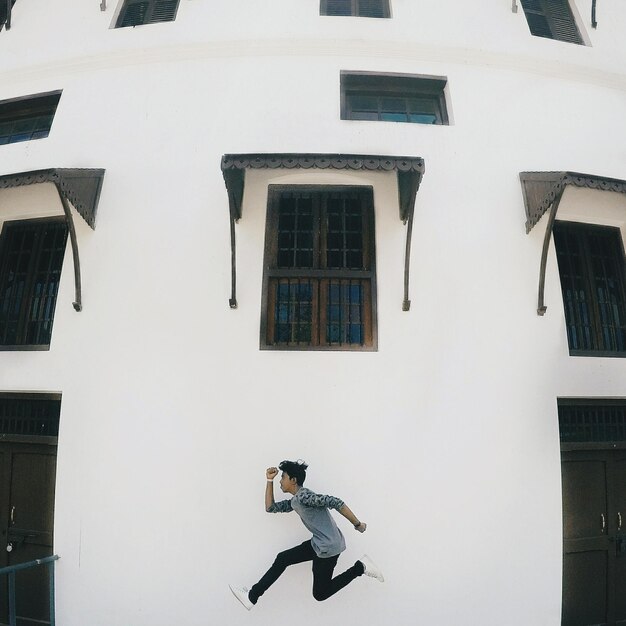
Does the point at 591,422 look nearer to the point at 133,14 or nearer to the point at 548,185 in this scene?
the point at 548,185

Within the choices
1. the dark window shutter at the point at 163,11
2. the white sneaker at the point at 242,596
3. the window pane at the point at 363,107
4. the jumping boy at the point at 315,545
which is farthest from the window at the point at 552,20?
the white sneaker at the point at 242,596

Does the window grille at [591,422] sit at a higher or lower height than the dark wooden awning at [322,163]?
lower

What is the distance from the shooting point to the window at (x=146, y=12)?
278 inches

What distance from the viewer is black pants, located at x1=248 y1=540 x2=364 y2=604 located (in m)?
4.04

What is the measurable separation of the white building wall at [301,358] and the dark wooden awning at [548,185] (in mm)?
203

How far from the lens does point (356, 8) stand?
6.95 metres

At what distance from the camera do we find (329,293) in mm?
5180

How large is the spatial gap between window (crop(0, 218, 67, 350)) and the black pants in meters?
3.83

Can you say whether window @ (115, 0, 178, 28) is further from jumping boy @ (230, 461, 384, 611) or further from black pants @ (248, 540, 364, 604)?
black pants @ (248, 540, 364, 604)

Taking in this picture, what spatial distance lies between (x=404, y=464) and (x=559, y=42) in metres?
6.77

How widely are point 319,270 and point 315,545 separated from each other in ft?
9.60

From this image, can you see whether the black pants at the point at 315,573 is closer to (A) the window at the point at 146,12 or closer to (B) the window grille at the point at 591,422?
(B) the window grille at the point at 591,422

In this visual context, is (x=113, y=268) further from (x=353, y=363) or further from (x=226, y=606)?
(x=226, y=606)

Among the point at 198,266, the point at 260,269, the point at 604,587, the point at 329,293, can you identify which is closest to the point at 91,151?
the point at 198,266
